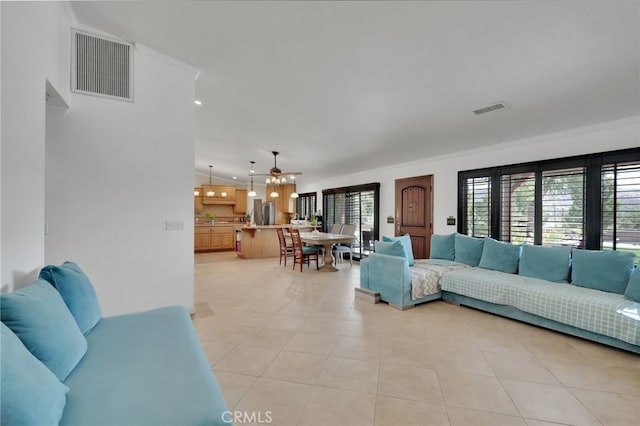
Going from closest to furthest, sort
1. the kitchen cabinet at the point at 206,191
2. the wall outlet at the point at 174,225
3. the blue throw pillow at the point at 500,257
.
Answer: the wall outlet at the point at 174,225
the blue throw pillow at the point at 500,257
the kitchen cabinet at the point at 206,191

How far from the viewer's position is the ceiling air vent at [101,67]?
110 inches

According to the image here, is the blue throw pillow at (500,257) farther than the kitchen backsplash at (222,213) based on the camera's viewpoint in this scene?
No

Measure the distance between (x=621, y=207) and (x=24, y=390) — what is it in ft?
16.8

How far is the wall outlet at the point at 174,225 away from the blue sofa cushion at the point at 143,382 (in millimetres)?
1564

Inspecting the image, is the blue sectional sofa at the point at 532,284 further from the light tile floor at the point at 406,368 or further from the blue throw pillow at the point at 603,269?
the light tile floor at the point at 406,368

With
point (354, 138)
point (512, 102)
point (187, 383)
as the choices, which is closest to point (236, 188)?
point (354, 138)

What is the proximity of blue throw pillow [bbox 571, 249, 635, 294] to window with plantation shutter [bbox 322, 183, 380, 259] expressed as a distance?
4021 mm

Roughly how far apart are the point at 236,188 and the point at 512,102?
9143 mm

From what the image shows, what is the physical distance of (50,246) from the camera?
8.95 feet

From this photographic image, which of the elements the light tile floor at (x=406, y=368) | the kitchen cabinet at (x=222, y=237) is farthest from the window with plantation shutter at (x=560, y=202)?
the kitchen cabinet at (x=222, y=237)

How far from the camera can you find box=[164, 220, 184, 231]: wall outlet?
3223 millimetres

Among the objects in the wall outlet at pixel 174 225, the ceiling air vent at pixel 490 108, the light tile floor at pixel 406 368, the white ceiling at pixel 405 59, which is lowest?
the light tile floor at pixel 406 368

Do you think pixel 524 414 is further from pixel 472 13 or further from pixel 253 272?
pixel 253 272

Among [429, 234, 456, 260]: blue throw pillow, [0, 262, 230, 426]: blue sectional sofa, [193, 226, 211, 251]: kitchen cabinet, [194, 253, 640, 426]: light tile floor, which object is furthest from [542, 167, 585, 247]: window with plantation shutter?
[193, 226, 211, 251]: kitchen cabinet
